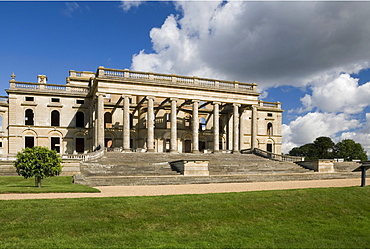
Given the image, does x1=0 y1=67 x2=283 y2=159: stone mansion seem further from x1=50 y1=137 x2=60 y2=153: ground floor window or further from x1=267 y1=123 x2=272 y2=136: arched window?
x1=267 y1=123 x2=272 y2=136: arched window

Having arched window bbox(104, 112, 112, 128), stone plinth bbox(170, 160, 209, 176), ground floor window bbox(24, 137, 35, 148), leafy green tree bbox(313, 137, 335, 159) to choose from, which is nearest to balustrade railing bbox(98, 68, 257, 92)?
arched window bbox(104, 112, 112, 128)

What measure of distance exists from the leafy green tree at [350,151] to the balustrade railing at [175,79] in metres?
53.6

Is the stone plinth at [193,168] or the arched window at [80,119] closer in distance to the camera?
the stone plinth at [193,168]

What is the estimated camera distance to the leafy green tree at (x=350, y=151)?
85394mm

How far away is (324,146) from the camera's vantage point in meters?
88.7

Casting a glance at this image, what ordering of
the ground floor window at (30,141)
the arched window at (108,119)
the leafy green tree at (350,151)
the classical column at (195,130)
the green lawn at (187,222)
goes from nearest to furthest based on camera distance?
the green lawn at (187,222) → the classical column at (195,130) → the ground floor window at (30,141) → the arched window at (108,119) → the leafy green tree at (350,151)

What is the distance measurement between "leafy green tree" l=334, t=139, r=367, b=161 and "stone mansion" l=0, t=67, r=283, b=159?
5242cm

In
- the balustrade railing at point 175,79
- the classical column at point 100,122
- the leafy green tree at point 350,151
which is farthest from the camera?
the leafy green tree at point 350,151

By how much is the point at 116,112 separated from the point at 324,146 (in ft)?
220

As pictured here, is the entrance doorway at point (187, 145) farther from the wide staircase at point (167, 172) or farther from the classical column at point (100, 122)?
the classical column at point (100, 122)

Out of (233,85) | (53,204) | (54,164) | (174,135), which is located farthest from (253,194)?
(233,85)

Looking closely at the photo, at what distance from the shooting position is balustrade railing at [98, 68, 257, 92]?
1572 inches

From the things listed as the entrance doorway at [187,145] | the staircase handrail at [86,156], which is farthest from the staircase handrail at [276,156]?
the staircase handrail at [86,156]

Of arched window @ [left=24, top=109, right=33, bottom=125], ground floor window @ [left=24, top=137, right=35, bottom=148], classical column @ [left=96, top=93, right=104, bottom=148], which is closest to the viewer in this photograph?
classical column @ [left=96, top=93, right=104, bottom=148]
